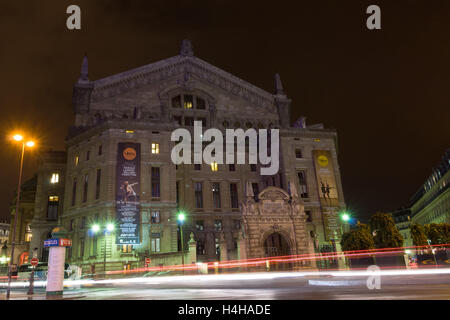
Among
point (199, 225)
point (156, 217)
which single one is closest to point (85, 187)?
point (156, 217)

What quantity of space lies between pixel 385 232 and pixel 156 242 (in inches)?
1044

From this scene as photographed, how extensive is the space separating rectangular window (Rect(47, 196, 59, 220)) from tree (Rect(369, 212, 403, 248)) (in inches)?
1792

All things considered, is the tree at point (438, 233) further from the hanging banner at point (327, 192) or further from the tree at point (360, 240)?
the tree at point (360, 240)

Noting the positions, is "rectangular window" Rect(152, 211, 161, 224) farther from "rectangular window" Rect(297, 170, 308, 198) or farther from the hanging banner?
the hanging banner

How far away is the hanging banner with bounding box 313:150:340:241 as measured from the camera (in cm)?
5141

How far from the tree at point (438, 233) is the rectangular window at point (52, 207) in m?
52.0

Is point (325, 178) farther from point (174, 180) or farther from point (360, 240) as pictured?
point (174, 180)

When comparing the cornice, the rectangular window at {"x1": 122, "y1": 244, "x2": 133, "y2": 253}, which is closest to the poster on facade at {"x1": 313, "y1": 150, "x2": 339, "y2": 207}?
the cornice

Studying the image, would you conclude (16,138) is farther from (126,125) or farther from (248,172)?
(248,172)

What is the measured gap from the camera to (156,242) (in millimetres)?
45844

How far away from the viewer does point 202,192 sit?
172 ft

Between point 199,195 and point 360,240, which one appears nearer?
point 360,240
